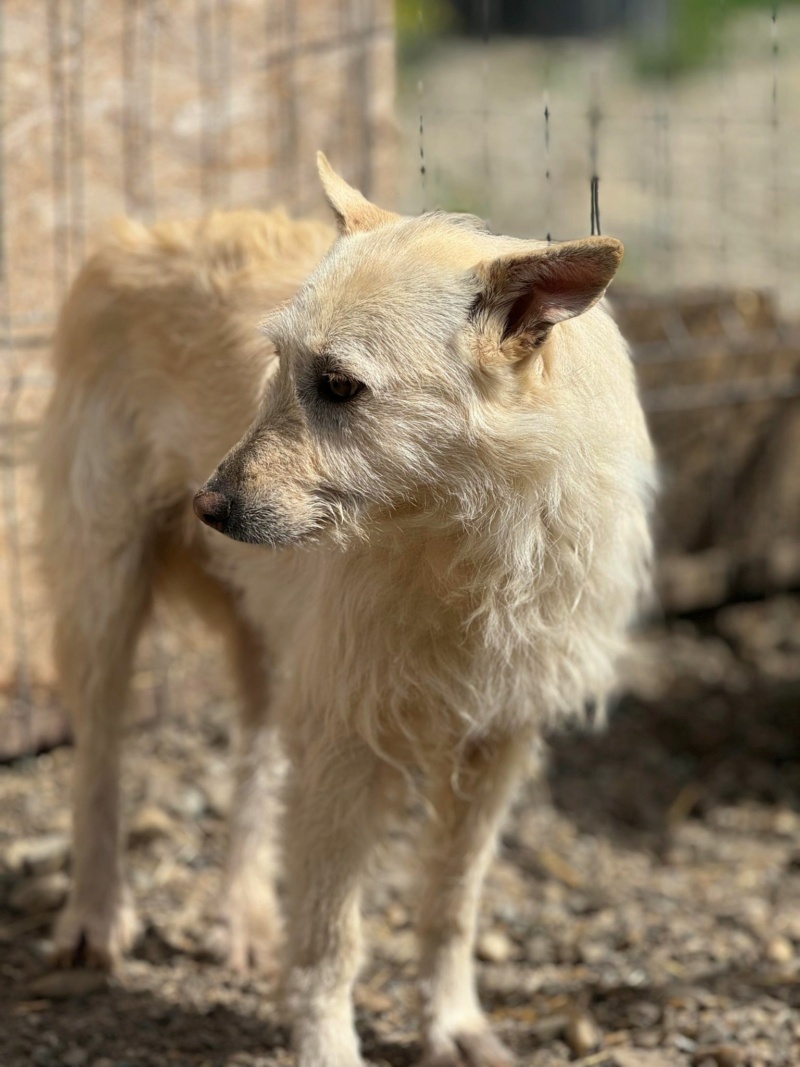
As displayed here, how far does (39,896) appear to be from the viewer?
14.5ft

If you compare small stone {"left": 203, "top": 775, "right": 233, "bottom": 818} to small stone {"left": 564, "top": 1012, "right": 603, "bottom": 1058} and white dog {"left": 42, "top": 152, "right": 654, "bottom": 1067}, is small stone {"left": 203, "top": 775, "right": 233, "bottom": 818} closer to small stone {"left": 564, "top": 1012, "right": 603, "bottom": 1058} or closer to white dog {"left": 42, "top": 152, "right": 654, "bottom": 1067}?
white dog {"left": 42, "top": 152, "right": 654, "bottom": 1067}

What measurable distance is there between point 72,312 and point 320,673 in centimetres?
163

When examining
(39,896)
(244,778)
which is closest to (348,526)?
(244,778)

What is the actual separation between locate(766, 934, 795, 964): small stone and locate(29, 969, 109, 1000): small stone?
7.08 feet

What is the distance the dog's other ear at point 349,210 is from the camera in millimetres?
2961

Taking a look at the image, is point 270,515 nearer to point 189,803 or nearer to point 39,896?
point 39,896

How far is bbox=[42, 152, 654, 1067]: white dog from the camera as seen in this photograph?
265cm

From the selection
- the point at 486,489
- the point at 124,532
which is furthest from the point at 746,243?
the point at 486,489

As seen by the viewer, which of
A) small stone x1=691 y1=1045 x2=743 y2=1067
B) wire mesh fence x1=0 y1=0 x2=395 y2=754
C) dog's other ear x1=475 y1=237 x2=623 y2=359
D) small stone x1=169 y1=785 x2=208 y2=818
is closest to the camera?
dog's other ear x1=475 y1=237 x2=623 y2=359

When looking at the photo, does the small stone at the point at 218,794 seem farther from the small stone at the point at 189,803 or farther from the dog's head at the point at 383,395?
the dog's head at the point at 383,395

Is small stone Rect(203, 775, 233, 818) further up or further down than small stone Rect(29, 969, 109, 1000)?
further up

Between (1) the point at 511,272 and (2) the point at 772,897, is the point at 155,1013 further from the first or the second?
(1) the point at 511,272

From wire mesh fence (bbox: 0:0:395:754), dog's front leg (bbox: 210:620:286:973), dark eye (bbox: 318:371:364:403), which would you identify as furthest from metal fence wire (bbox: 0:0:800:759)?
dark eye (bbox: 318:371:364:403)

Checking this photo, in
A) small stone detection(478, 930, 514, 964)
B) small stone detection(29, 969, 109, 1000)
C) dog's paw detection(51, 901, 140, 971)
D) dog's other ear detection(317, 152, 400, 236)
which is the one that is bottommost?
small stone detection(478, 930, 514, 964)
